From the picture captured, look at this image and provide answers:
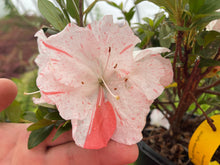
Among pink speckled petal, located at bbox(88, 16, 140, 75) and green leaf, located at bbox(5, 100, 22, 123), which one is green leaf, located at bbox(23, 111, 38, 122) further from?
pink speckled petal, located at bbox(88, 16, 140, 75)

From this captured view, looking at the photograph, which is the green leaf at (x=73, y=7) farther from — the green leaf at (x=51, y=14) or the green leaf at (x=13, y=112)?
the green leaf at (x=13, y=112)

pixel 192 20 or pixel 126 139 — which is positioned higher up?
pixel 192 20

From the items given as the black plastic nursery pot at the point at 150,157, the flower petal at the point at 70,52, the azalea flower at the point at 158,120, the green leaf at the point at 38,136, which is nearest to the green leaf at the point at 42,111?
the green leaf at the point at 38,136

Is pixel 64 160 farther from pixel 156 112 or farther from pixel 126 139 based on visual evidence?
pixel 156 112

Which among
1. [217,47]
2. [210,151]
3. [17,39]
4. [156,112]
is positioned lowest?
[17,39]

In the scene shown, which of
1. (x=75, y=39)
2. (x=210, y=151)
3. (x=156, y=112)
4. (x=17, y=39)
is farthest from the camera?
(x=17, y=39)

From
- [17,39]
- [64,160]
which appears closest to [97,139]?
[64,160]

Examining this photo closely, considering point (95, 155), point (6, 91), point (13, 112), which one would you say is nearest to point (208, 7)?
point (95, 155)

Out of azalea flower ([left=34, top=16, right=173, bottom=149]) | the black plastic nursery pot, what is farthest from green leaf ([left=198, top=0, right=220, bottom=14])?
the black plastic nursery pot
